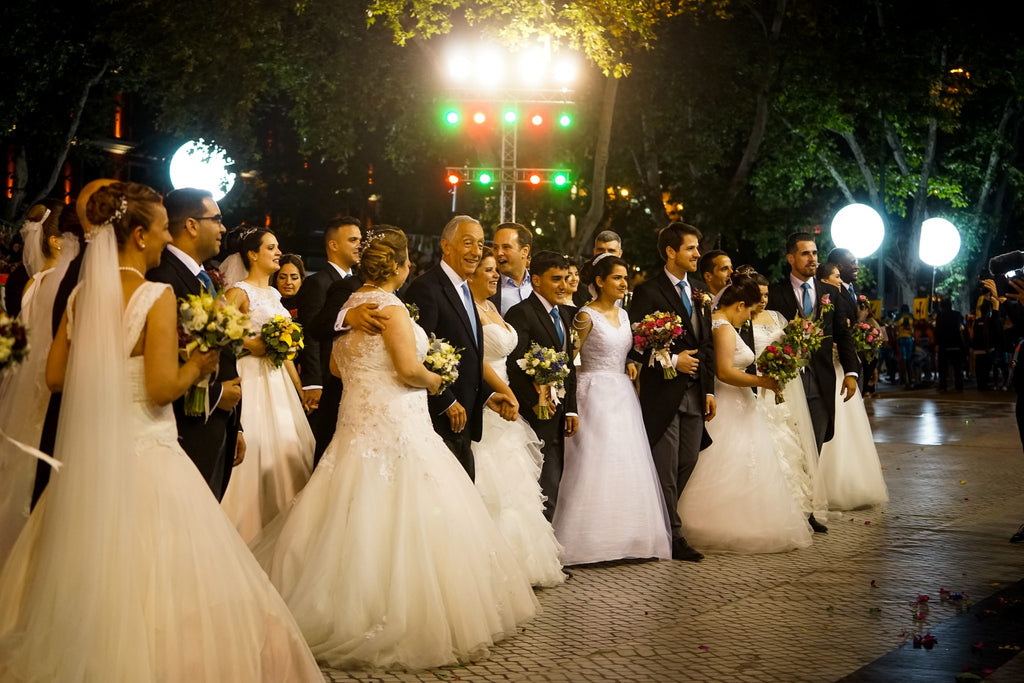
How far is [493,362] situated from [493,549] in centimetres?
207

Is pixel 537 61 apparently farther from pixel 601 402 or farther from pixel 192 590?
pixel 192 590

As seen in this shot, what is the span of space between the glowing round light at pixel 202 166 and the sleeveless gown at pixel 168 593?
A: 29.2 metres

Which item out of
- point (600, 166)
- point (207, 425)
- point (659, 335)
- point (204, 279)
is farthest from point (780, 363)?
point (600, 166)

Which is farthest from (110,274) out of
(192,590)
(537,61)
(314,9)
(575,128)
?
(575,128)

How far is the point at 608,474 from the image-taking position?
932cm

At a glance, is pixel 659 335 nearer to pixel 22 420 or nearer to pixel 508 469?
pixel 508 469

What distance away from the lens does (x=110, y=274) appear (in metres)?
4.94

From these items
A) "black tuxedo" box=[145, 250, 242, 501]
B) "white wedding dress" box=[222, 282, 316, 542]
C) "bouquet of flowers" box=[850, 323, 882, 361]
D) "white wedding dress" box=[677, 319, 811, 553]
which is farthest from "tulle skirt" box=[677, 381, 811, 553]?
"black tuxedo" box=[145, 250, 242, 501]

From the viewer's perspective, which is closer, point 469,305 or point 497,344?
point 469,305

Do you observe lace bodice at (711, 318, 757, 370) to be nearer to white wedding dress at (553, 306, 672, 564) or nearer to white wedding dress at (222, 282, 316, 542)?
white wedding dress at (553, 306, 672, 564)

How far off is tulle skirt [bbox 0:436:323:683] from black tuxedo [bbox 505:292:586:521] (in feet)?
12.8

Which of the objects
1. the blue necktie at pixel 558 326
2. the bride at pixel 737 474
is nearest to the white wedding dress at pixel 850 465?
the bride at pixel 737 474

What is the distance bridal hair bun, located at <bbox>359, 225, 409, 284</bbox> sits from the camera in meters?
6.87

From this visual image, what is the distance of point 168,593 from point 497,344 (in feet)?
13.2
